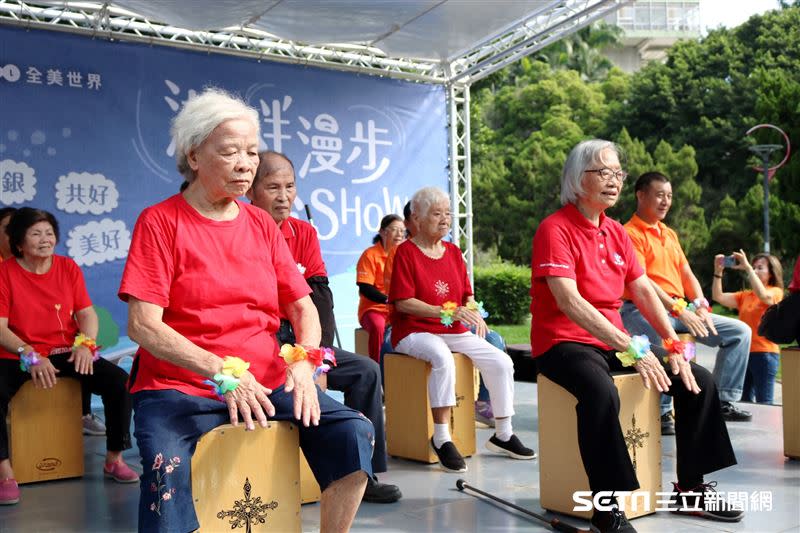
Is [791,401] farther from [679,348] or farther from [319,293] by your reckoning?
[319,293]

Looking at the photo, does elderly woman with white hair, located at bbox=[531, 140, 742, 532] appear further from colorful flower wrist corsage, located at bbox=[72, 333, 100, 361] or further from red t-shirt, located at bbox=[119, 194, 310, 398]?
colorful flower wrist corsage, located at bbox=[72, 333, 100, 361]

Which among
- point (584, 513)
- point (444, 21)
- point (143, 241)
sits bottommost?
point (584, 513)

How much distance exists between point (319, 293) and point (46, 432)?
167cm

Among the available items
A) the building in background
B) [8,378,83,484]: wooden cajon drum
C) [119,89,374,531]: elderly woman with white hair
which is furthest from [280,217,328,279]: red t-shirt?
the building in background

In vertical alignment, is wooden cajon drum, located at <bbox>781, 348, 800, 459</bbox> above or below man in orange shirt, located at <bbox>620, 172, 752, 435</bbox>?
below

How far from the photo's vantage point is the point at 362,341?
6.62 meters

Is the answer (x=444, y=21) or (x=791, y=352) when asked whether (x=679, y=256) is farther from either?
(x=444, y=21)

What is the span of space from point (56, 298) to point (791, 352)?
376cm

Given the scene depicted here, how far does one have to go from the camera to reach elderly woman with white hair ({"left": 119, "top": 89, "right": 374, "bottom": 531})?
7.48 feet

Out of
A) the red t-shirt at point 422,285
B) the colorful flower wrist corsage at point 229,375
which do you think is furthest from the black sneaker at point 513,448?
the colorful flower wrist corsage at point 229,375

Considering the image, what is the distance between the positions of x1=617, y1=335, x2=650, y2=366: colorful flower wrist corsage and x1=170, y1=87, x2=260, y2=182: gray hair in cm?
163

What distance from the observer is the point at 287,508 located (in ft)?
8.02

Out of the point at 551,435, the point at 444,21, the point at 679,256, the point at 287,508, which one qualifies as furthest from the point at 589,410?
the point at 444,21

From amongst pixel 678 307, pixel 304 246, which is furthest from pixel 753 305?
pixel 304 246
